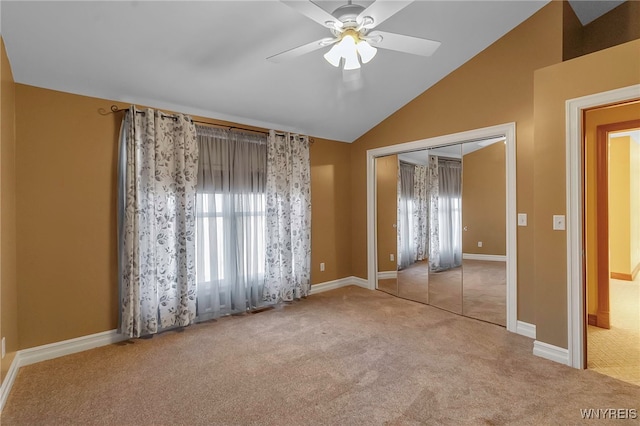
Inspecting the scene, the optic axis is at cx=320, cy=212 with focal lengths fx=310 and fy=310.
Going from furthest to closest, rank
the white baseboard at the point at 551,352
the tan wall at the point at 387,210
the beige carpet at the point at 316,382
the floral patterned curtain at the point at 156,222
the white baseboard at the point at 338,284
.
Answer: the white baseboard at the point at 338,284, the tan wall at the point at 387,210, the floral patterned curtain at the point at 156,222, the white baseboard at the point at 551,352, the beige carpet at the point at 316,382

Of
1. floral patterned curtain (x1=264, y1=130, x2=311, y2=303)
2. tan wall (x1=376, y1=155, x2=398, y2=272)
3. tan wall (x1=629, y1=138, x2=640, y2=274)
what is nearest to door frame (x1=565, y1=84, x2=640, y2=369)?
tan wall (x1=376, y1=155, x2=398, y2=272)

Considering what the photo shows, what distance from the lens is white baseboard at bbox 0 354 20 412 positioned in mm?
1977

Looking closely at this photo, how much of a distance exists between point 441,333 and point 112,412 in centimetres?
275

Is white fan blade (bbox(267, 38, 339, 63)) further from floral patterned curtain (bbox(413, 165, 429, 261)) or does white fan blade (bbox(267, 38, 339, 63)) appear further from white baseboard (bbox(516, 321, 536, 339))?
white baseboard (bbox(516, 321, 536, 339))

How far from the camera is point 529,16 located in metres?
3.02

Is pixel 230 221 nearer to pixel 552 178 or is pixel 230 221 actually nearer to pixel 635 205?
pixel 552 178

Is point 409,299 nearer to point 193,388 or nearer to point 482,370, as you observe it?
point 482,370

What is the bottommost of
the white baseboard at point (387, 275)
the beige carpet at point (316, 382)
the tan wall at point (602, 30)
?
the beige carpet at point (316, 382)

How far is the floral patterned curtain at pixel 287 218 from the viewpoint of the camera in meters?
3.93

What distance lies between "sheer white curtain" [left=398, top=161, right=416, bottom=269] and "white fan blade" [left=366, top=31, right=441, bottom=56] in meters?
2.15

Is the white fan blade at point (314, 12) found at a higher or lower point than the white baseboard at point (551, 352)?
higher

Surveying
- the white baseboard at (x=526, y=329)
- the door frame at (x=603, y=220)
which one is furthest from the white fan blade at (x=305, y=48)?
the white baseboard at (x=526, y=329)

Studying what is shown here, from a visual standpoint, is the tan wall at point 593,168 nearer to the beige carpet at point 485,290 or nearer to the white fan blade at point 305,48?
the beige carpet at point 485,290

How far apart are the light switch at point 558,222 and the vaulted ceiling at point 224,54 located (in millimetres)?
1966
